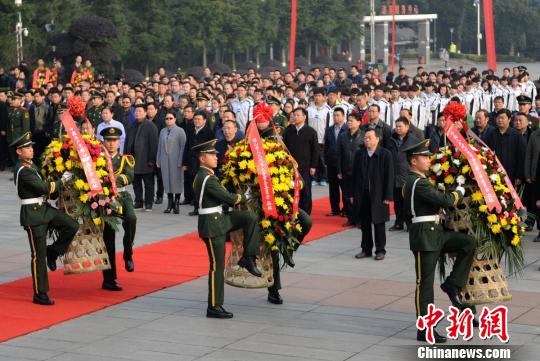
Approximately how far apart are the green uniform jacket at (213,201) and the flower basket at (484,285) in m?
2.42

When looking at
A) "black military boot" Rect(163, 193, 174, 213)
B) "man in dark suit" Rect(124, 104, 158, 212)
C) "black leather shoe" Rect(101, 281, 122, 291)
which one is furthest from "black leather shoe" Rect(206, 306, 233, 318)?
"man in dark suit" Rect(124, 104, 158, 212)

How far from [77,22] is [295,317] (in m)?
30.8

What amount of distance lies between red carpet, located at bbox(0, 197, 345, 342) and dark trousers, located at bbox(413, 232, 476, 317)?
11.7 ft

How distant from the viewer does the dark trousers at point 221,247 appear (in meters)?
12.5

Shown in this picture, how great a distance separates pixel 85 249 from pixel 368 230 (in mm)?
3968

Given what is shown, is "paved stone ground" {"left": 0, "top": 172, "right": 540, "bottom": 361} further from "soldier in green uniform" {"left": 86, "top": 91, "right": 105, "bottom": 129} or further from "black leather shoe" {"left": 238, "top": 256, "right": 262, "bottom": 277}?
"soldier in green uniform" {"left": 86, "top": 91, "right": 105, "bottom": 129}

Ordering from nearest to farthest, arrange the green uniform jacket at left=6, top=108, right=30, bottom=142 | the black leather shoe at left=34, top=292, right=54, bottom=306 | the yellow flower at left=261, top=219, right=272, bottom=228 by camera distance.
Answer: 1. the yellow flower at left=261, top=219, right=272, bottom=228
2. the black leather shoe at left=34, top=292, right=54, bottom=306
3. the green uniform jacket at left=6, top=108, right=30, bottom=142

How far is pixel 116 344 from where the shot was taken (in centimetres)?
1143

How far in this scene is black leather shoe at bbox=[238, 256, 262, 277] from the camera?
12.5 metres

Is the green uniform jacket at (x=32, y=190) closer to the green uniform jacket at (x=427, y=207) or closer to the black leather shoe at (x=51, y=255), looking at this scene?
the black leather shoe at (x=51, y=255)

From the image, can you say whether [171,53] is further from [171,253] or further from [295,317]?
[295,317]

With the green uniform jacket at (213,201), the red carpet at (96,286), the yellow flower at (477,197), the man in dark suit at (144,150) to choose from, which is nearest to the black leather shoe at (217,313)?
the green uniform jacket at (213,201)

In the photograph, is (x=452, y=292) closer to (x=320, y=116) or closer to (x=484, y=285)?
(x=484, y=285)

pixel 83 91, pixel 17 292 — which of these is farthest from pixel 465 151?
pixel 83 91
